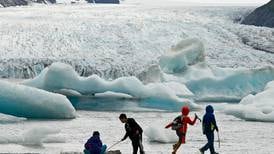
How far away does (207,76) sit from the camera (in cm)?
3575

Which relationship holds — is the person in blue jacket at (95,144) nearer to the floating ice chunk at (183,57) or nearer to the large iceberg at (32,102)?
the large iceberg at (32,102)

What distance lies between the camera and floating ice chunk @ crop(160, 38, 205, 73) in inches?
1475

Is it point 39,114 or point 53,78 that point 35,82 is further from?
point 39,114

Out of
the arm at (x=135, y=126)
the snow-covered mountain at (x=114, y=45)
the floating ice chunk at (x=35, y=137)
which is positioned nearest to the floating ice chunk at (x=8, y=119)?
the floating ice chunk at (x=35, y=137)

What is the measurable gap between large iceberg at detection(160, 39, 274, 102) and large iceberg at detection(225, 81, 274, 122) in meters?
5.12

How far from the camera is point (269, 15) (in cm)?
8681

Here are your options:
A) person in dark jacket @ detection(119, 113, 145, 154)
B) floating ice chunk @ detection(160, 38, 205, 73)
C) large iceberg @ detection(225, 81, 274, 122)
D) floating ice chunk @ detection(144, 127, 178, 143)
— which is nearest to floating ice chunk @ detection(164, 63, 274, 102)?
floating ice chunk @ detection(160, 38, 205, 73)

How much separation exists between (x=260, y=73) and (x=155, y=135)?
16.8 metres

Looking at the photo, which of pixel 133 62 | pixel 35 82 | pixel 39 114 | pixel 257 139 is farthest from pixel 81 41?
pixel 257 139

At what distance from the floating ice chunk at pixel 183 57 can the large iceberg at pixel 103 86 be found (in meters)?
3.98

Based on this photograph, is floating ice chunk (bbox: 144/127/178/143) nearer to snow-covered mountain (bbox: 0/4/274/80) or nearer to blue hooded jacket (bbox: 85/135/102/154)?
blue hooded jacket (bbox: 85/135/102/154)

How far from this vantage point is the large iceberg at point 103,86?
31516mm

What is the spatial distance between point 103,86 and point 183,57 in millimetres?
6191

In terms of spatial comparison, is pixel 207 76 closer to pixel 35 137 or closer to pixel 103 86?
pixel 103 86
